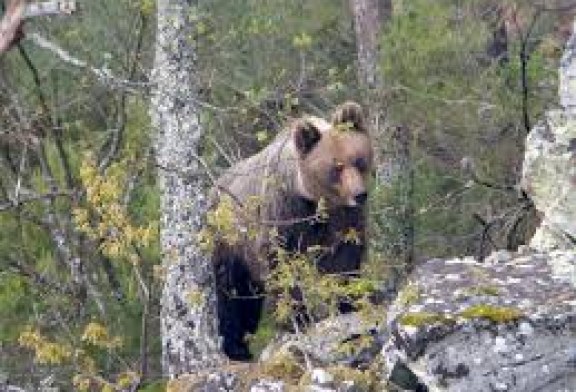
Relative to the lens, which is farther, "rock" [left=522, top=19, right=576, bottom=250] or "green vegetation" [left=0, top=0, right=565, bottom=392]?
"green vegetation" [left=0, top=0, right=565, bottom=392]

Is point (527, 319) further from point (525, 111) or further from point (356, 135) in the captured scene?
point (525, 111)

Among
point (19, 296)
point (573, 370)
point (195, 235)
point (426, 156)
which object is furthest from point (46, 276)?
point (573, 370)

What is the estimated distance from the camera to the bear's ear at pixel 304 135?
966 cm

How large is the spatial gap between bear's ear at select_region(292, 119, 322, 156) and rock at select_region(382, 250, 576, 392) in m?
2.44

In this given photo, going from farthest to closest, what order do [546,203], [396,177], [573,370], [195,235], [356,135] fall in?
1. [396,177]
2. [356,135]
3. [195,235]
4. [546,203]
5. [573,370]

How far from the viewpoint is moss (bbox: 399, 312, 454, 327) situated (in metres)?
7.05

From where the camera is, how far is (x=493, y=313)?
7.03 meters

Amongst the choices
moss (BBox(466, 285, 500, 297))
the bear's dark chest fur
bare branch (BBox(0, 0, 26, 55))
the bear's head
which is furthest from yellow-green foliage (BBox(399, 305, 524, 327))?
the bear's head

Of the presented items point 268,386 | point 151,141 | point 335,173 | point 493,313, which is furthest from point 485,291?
point 151,141

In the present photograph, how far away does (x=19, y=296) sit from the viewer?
10906 millimetres

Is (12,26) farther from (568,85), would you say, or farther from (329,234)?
(329,234)

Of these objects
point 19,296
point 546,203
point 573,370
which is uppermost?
point 546,203

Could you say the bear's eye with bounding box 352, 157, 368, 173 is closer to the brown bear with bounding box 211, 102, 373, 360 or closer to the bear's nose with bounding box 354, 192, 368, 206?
the brown bear with bounding box 211, 102, 373, 360

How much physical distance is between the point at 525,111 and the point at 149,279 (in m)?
2.86
